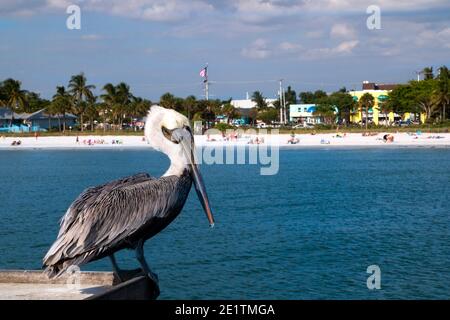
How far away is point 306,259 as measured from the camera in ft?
59.6

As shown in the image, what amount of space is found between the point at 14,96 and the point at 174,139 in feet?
353

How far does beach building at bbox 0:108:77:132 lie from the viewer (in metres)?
105

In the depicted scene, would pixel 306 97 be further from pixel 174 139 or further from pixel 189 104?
pixel 174 139

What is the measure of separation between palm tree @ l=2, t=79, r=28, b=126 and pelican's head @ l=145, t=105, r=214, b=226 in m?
107

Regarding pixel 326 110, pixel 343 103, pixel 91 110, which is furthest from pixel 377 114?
pixel 91 110

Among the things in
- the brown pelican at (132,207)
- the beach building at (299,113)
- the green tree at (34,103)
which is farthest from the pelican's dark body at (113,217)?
the beach building at (299,113)

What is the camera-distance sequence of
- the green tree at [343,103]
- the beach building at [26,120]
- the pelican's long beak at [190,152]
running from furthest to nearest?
the green tree at [343,103] < the beach building at [26,120] < the pelican's long beak at [190,152]

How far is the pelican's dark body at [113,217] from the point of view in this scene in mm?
6762

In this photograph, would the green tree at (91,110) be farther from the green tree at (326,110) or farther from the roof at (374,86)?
the roof at (374,86)

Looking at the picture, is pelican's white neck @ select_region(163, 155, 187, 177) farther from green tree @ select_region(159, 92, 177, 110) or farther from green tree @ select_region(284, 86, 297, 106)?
green tree @ select_region(284, 86, 297, 106)

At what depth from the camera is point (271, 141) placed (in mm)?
80875

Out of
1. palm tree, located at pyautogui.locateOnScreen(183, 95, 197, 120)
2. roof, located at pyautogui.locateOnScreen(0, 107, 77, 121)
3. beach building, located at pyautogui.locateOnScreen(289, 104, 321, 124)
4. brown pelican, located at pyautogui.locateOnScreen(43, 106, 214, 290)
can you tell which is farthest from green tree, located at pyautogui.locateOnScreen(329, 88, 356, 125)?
brown pelican, located at pyautogui.locateOnScreen(43, 106, 214, 290)

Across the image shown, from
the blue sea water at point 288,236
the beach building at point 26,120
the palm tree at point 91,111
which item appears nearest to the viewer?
the blue sea water at point 288,236
